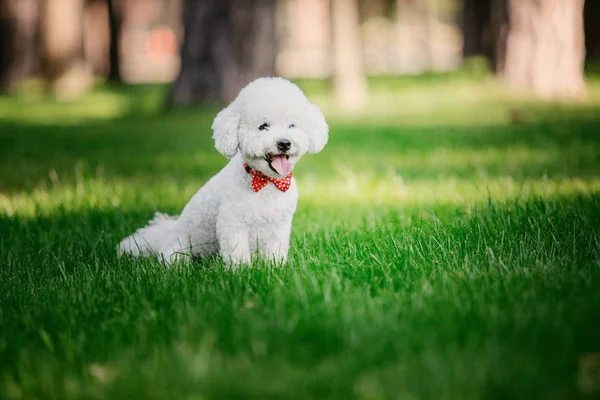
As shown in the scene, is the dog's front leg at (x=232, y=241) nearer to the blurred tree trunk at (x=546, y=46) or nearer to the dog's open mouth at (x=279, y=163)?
the dog's open mouth at (x=279, y=163)

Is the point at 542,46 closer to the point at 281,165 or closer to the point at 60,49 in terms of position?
the point at 281,165

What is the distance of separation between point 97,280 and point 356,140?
6.47m

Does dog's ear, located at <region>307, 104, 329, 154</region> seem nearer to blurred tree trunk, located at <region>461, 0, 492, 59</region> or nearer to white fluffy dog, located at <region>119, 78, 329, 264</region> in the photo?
white fluffy dog, located at <region>119, 78, 329, 264</region>

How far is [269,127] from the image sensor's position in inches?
149

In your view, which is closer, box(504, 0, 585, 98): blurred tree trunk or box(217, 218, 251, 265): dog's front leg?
box(217, 218, 251, 265): dog's front leg

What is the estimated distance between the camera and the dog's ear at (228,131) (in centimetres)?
378

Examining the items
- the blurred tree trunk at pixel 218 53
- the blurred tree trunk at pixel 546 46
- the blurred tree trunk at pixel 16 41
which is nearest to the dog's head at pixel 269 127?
the blurred tree trunk at pixel 218 53

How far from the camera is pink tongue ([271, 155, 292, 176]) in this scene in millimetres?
3723

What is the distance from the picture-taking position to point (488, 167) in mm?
7250

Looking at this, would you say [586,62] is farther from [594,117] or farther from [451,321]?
[451,321]

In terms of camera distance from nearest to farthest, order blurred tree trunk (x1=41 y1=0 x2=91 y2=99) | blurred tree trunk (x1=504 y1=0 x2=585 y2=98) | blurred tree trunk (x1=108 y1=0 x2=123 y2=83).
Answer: blurred tree trunk (x1=504 y1=0 x2=585 y2=98) → blurred tree trunk (x1=41 y1=0 x2=91 y2=99) → blurred tree trunk (x1=108 y1=0 x2=123 y2=83)

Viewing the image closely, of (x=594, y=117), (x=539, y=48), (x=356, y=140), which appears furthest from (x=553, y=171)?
(x=539, y=48)

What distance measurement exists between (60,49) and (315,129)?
18.4 meters

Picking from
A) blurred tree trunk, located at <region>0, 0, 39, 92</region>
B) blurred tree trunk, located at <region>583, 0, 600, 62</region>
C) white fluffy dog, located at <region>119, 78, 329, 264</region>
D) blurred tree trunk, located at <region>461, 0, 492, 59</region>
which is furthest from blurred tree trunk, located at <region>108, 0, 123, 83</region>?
white fluffy dog, located at <region>119, 78, 329, 264</region>
